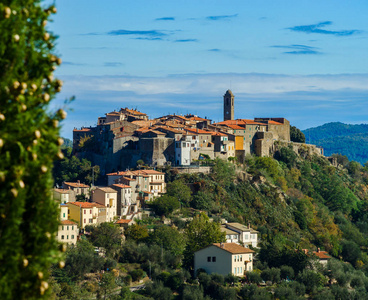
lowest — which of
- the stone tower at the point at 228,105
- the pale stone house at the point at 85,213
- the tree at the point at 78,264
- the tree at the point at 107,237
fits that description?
the tree at the point at 78,264

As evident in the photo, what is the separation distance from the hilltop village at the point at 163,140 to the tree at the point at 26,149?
55798mm

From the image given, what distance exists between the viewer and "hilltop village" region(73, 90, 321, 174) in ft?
220

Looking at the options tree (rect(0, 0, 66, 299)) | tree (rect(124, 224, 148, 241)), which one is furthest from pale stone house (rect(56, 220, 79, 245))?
tree (rect(0, 0, 66, 299))

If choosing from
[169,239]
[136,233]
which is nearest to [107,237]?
[136,233]

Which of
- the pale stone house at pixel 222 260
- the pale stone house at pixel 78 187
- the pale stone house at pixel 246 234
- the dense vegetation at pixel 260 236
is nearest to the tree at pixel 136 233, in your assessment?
the dense vegetation at pixel 260 236

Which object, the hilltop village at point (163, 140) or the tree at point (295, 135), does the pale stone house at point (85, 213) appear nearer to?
the hilltop village at point (163, 140)

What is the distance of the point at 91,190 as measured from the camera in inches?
2387

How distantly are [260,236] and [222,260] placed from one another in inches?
439

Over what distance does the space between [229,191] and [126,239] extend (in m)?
16.1

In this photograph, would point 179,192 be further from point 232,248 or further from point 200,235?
point 232,248

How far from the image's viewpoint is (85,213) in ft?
183

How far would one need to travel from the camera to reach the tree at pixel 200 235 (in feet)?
184

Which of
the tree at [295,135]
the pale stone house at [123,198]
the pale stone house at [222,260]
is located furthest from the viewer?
the tree at [295,135]

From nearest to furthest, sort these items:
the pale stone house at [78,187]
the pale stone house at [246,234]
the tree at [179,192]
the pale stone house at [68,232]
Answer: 1. the pale stone house at [68,232]
2. the pale stone house at [246,234]
3. the pale stone house at [78,187]
4. the tree at [179,192]
